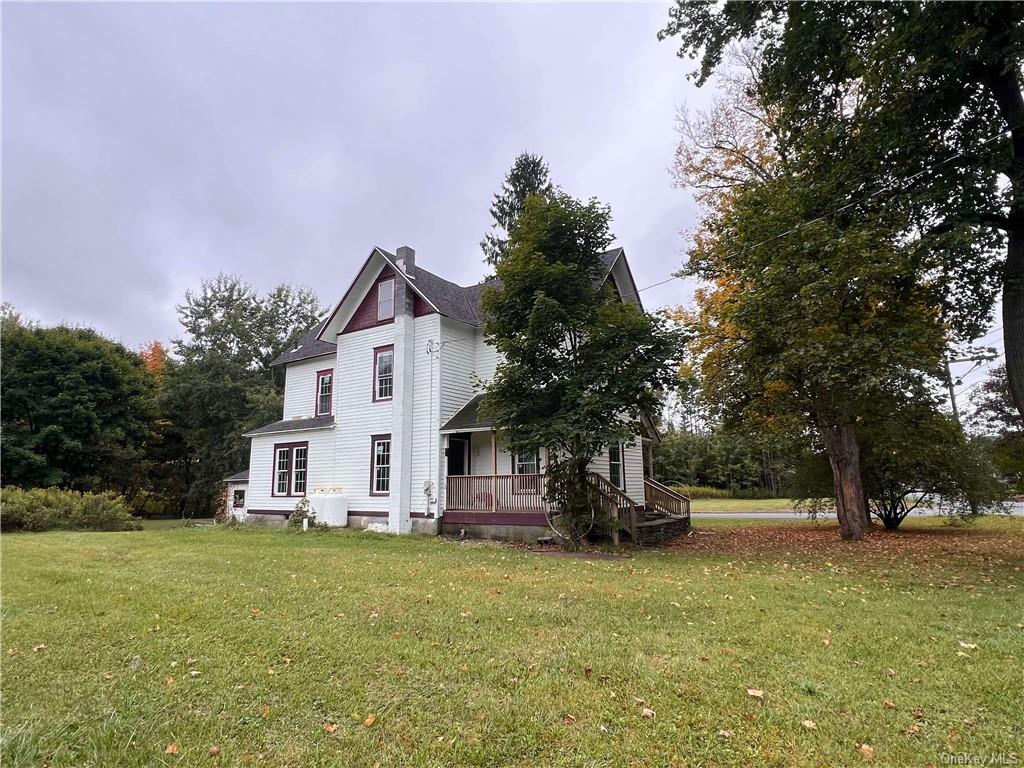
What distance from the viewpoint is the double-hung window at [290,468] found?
20.1m

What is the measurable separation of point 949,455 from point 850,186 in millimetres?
10863

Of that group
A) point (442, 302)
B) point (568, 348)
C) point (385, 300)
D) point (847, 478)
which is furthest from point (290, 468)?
point (847, 478)

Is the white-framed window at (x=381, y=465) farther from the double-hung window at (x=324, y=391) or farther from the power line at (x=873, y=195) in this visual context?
the power line at (x=873, y=195)

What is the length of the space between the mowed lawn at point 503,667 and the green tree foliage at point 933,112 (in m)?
5.60

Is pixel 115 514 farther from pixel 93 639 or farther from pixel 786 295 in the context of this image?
pixel 786 295

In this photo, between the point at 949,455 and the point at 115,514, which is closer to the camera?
the point at 949,455

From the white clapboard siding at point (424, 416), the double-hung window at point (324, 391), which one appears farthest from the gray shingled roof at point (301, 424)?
the white clapboard siding at point (424, 416)

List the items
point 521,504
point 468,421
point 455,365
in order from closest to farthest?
1. point 521,504
2. point 468,421
3. point 455,365

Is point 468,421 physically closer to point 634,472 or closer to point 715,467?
point 634,472

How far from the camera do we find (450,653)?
495 cm

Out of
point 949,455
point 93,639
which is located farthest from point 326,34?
point 949,455

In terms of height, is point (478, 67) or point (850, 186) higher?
point (478, 67)

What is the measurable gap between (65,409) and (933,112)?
3492 cm

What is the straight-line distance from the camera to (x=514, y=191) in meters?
33.1
